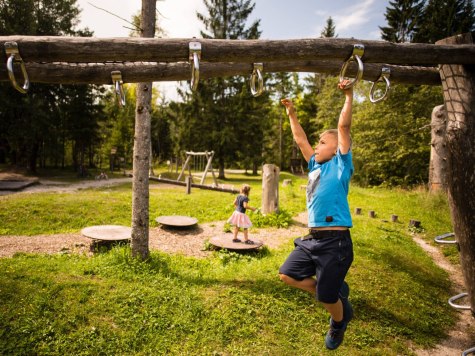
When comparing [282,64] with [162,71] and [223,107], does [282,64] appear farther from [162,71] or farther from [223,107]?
[223,107]

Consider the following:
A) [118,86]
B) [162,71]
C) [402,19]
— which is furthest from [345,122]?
[402,19]

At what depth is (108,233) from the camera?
8086 millimetres


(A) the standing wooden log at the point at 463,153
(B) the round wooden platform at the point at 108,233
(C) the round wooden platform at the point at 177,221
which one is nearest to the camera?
(A) the standing wooden log at the point at 463,153

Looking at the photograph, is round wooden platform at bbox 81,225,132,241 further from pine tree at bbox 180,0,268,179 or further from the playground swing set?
pine tree at bbox 180,0,268,179

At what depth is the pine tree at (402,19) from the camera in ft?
87.6

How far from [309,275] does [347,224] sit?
66cm

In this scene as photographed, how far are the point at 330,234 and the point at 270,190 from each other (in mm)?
8944

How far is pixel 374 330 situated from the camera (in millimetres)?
5004

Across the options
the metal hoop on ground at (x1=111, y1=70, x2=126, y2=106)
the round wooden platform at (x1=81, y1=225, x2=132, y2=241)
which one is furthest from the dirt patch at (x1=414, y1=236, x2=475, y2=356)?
the round wooden platform at (x1=81, y1=225, x2=132, y2=241)

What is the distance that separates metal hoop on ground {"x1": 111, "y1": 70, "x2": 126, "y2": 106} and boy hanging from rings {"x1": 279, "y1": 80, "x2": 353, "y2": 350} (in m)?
2.12

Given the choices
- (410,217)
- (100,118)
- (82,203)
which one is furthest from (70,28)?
(410,217)

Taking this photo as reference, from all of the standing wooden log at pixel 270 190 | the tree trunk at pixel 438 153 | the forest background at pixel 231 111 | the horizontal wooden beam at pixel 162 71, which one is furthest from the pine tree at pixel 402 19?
the horizontal wooden beam at pixel 162 71

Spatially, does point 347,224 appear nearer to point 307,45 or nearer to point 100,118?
point 307,45

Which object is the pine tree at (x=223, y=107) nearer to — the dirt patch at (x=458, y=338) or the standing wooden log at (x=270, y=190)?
the standing wooden log at (x=270, y=190)
